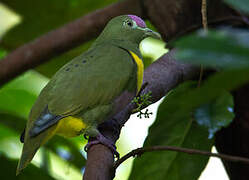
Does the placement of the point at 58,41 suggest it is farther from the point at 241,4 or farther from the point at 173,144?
the point at 241,4

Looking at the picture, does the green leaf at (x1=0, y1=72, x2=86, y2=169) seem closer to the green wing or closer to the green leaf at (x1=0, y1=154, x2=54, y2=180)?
the green leaf at (x1=0, y1=154, x2=54, y2=180)

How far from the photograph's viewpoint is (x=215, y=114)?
3.35 feet

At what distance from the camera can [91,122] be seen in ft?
5.66

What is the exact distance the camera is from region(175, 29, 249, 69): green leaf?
0.45 metres

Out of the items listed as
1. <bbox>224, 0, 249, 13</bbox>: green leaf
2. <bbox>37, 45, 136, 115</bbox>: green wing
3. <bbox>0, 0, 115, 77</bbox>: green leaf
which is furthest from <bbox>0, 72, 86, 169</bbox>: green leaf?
<bbox>224, 0, 249, 13</bbox>: green leaf

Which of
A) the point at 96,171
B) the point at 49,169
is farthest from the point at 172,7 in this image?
the point at 96,171

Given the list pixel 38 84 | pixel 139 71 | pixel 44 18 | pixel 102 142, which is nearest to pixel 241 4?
pixel 102 142

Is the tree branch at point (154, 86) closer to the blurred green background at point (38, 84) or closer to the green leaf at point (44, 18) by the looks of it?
the blurred green background at point (38, 84)

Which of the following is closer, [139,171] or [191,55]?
[191,55]

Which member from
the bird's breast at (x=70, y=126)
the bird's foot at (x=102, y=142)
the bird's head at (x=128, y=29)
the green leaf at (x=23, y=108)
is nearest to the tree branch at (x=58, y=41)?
the green leaf at (x=23, y=108)

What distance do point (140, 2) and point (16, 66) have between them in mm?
828

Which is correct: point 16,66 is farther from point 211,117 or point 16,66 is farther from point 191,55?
point 191,55

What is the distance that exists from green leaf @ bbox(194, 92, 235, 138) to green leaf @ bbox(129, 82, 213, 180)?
26.0 inches

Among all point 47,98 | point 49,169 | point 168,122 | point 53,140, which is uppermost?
point 47,98
